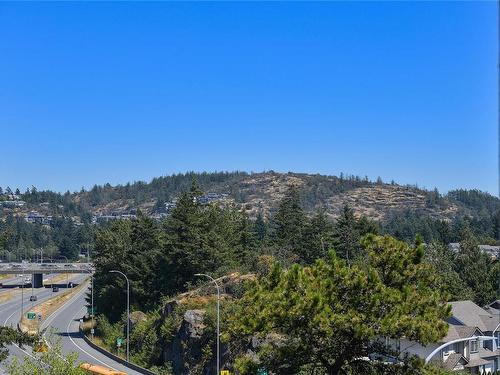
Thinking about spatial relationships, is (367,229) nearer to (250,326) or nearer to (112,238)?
(112,238)

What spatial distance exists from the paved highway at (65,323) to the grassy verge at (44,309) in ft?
3.26

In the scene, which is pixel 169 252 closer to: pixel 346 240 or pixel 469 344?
pixel 346 240

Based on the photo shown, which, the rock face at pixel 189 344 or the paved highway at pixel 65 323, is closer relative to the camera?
the rock face at pixel 189 344

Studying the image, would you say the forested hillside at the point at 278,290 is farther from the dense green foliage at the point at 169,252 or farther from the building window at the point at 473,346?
the building window at the point at 473,346

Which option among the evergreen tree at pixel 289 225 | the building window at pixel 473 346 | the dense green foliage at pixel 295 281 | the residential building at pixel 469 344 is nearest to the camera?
the dense green foliage at pixel 295 281

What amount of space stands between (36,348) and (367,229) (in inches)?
1768

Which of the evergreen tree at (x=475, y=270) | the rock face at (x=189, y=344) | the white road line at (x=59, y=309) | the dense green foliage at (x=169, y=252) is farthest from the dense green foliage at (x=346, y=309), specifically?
the white road line at (x=59, y=309)

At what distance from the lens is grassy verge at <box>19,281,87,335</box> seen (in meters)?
82.7

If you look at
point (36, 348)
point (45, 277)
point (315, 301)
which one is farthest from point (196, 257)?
point (45, 277)

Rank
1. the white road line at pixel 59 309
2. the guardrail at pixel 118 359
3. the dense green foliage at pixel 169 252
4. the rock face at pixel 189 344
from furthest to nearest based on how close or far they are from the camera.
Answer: the white road line at pixel 59 309 < the dense green foliage at pixel 169 252 < the guardrail at pixel 118 359 < the rock face at pixel 189 344

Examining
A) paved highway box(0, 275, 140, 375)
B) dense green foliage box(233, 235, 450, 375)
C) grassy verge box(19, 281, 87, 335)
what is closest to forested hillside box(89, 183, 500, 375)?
dense green foliage box(233, 235, 450, 375)

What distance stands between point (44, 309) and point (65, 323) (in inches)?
701

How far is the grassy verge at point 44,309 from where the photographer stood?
8268 centimetres

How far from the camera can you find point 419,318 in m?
24.3
